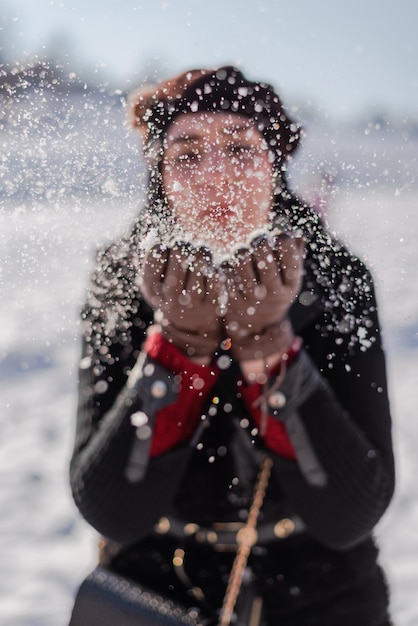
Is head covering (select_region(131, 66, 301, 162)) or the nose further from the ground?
head covering (select_region(131, 66, 301, 162))

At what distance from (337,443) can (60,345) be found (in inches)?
53.1

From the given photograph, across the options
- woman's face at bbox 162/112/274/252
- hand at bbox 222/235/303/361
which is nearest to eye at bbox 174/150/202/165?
woman's face at bbox 162/112/274/252

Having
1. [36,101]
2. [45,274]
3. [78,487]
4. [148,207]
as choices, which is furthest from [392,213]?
[78,487]

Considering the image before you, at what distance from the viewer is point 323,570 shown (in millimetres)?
697

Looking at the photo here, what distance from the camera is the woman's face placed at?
669 millimetres

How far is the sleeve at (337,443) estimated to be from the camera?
0.64m

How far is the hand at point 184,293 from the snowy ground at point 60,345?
6.4 inches

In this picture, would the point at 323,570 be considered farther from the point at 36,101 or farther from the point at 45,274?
the point at 45,274

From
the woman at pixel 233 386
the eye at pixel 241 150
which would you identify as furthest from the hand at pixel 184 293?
the eye at pixel 241 150

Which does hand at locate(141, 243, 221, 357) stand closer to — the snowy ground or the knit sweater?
the knit sweater

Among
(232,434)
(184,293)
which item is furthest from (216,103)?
(232,434)

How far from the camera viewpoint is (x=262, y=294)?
24.8 inches

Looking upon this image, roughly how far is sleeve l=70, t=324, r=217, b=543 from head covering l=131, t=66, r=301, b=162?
8.9 inches

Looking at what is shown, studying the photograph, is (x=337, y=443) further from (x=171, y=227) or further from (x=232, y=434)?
(x=171, y=227)
